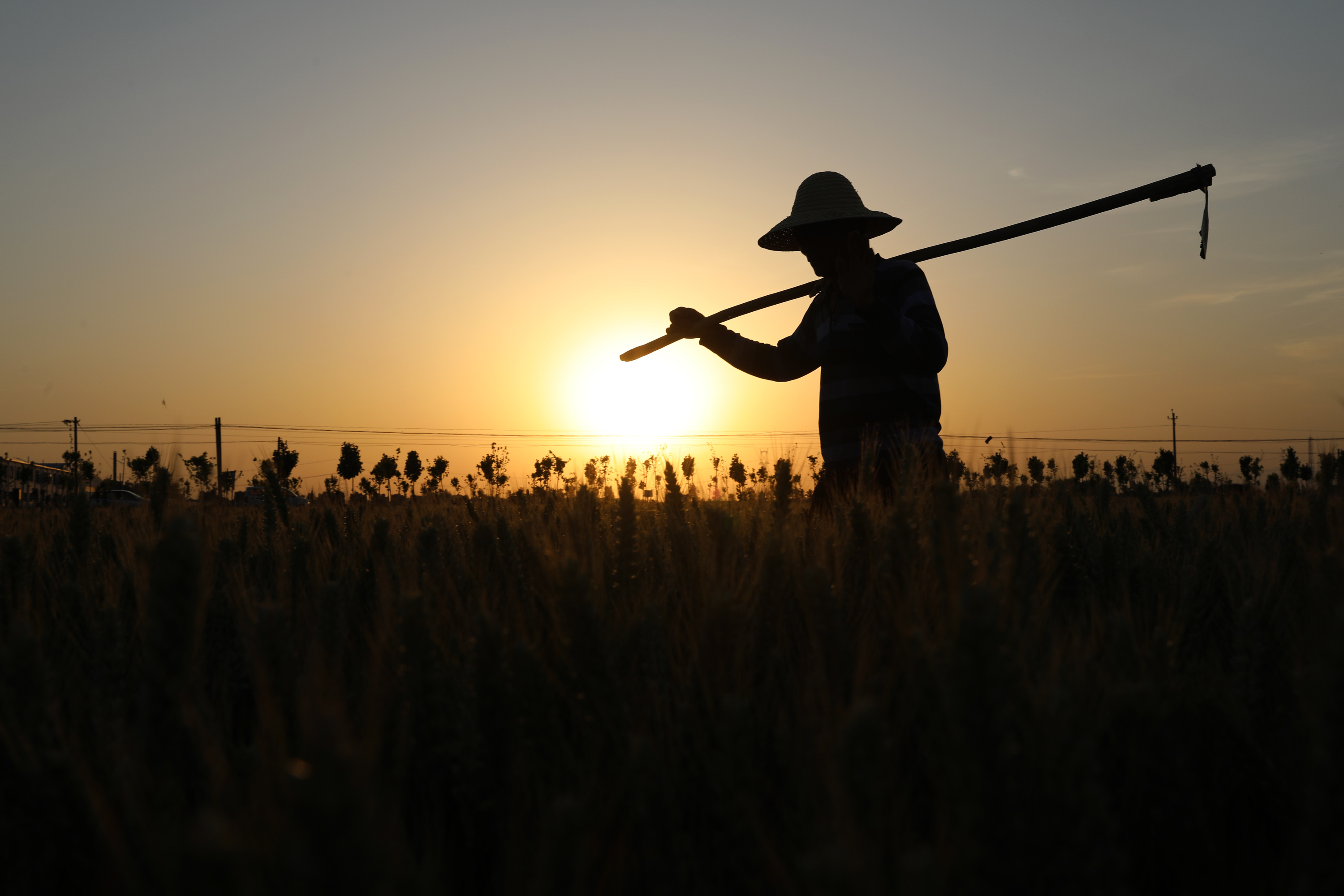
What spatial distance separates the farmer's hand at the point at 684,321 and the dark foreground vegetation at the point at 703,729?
4463mm

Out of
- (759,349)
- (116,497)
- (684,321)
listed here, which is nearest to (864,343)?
(759,349)

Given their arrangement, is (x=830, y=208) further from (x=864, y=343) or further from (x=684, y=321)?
(x=684, y=321)

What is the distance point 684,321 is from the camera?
6598 mm

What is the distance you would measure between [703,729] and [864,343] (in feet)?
13.1

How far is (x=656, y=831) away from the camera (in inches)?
38.2

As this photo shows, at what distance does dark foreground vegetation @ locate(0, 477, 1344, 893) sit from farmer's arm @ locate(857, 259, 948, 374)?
238 cm

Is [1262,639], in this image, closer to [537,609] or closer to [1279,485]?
[537,609]

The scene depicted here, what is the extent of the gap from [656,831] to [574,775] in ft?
0.79

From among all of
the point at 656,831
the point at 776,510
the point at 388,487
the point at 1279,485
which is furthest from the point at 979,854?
the point at 388,487

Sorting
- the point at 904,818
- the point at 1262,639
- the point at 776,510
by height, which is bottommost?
the point at 904,818

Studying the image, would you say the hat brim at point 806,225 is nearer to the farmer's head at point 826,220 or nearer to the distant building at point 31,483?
the farmer's head at point 826,220

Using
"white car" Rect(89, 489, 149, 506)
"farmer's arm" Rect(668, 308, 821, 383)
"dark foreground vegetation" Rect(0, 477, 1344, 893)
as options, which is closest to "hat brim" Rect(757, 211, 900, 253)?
"farmer's arm" Rect(668, 308, 821, 383)

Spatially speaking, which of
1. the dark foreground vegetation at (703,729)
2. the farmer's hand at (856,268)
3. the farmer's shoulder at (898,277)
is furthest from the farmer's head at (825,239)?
the dark foreground vegetation at (703,729)

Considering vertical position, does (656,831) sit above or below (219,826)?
below
